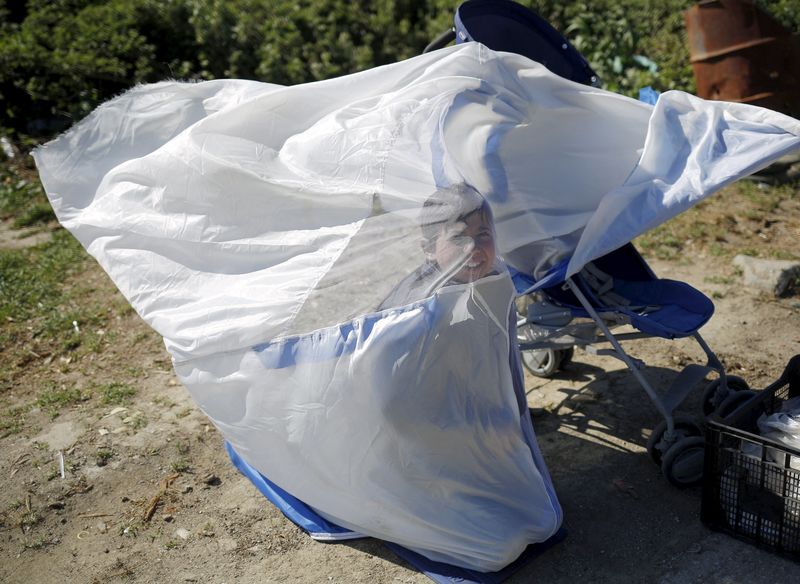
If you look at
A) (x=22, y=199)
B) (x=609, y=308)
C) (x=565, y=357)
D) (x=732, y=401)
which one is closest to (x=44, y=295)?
(x=22, y=199)

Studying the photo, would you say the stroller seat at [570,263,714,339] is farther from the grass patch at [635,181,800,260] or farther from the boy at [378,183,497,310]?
the grass patch at [635,181,800,260]

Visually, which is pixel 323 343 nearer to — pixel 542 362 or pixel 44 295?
pixel 542 362

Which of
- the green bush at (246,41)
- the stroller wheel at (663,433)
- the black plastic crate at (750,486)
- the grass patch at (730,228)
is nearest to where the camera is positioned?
the black plastic crate at (750,486)

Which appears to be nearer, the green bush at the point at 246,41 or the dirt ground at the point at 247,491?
the dirt ground at the point at 247,491

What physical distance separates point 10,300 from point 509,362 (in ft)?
14.3

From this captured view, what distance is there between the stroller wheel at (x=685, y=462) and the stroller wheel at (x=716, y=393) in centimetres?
33

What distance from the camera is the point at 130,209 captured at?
3738mm

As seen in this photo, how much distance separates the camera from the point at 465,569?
340 centimetres

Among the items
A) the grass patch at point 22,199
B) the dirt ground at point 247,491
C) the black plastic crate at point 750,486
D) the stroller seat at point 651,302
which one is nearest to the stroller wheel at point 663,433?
the dirt ground at point 247,491

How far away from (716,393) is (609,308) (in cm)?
78

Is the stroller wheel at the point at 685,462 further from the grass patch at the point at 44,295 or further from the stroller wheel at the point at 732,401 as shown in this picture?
the grass patch at the point at 44,295

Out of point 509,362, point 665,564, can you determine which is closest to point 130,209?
point 509,362

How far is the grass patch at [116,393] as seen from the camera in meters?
4.97

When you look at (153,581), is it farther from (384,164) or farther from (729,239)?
(729,239)
